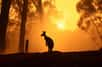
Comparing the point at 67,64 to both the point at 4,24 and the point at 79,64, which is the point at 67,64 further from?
the point at 4,24

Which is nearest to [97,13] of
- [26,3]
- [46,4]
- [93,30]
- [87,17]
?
[87,17]

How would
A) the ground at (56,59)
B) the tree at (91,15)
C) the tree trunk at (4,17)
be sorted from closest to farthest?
the ground at (56,59) < the tree trunk at (4,17) < the tree at (91,15)

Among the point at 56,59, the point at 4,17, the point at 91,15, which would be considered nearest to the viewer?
the point at 56,59

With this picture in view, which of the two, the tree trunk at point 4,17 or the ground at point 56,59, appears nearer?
the ground at point 56,59

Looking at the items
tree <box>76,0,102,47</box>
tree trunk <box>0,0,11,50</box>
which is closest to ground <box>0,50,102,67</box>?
tree trunk <box>0,0,11,50</box>

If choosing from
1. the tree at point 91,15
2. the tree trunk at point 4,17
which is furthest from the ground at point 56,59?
the tree at point 91,15

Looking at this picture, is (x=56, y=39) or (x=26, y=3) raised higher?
(x=26, y=3)

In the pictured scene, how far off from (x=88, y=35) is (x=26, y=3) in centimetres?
1792

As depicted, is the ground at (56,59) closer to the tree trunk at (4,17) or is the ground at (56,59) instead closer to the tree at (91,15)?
the tree trunk at (4,17)

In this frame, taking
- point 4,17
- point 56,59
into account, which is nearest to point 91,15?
point 4,17

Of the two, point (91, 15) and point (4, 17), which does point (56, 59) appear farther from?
point (91, 15)

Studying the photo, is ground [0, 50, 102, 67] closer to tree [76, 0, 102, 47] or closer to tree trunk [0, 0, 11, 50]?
tree trunk [0, 0, 11, 50]

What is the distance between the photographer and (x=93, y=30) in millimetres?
45719

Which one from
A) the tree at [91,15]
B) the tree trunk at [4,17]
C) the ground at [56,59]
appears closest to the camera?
the ground at [56,59]
